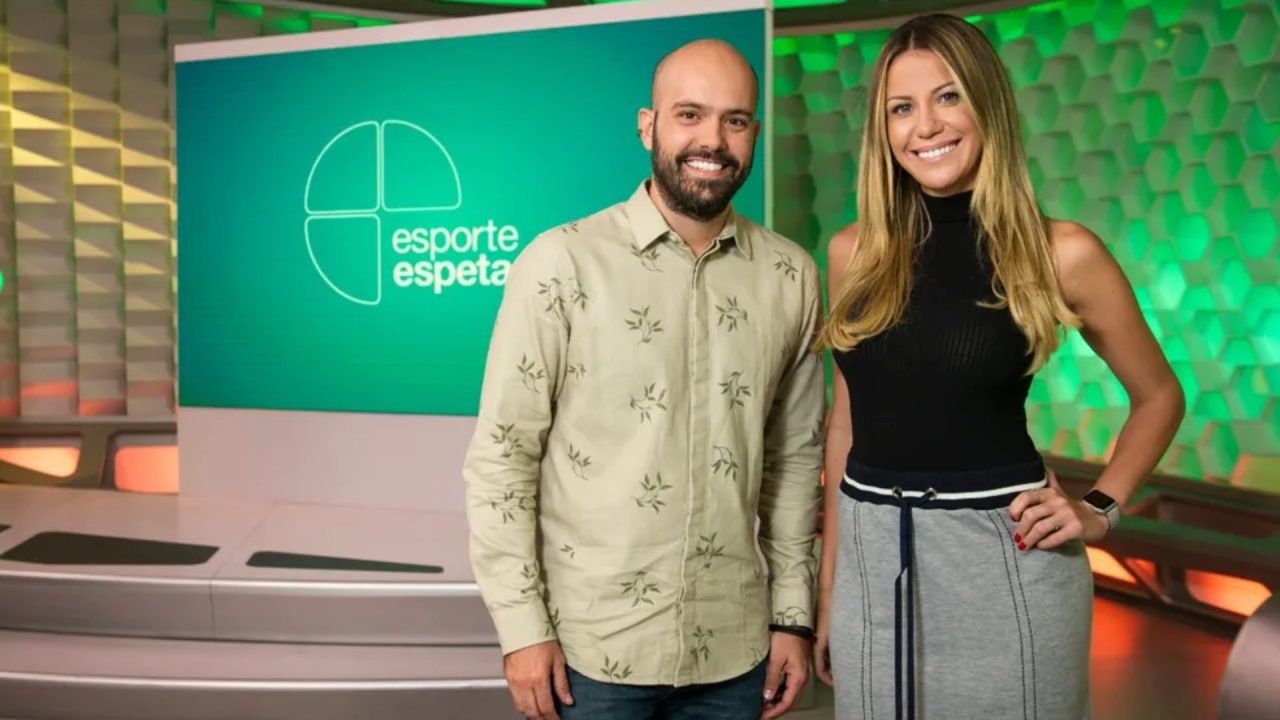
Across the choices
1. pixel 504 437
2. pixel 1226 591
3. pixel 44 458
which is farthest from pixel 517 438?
pixel 44 458

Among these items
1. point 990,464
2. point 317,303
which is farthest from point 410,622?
point 990,464

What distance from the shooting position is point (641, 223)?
1.47 m

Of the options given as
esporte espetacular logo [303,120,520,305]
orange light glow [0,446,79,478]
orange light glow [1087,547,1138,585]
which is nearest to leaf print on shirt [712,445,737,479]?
esporte espetacular logo [303,120,520,305]

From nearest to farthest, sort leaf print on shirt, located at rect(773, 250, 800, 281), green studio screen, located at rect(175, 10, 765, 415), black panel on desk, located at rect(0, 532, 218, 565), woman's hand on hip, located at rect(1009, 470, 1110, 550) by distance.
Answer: woman's hand on hip, located at rect(1009, 470, 1110, 550) → leaf print on shirt, located at rect(773, 250, 800, 281) → black panel on desk, located at rect(0, 532, 218, 565) → green studio screen, located at rect(175, 10, 765, 415)

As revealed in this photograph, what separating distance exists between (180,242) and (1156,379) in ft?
12.0

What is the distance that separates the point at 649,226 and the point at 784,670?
2.24 ft

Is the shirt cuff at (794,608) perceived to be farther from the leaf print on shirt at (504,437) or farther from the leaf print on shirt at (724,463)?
the leaf print on shirt at (504,437)

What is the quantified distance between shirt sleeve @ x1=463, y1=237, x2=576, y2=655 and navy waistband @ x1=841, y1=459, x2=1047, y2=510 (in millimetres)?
471

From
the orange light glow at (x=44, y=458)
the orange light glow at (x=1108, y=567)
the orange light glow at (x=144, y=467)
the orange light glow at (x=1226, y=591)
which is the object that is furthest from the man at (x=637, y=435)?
the orange light glow at (x=44, y=458)

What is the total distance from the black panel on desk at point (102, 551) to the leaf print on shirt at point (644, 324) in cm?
242

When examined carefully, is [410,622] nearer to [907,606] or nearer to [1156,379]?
[907,606]

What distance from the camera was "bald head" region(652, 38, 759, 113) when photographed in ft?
4.57

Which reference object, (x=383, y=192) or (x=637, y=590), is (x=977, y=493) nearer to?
(x=637, y=590)

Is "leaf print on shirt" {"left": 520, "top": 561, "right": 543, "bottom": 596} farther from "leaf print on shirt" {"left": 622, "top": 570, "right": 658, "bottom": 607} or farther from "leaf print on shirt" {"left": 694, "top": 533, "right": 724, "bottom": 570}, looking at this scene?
"leaf print on shirt" {"left": 694, "top": 533, "right": 724, "bottom": 570}
